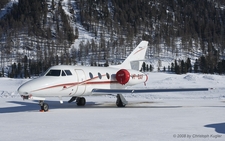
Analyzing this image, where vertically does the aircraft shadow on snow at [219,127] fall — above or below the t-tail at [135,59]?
below

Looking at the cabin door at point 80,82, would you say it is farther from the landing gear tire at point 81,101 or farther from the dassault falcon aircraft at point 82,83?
the landing gear tire at point 81,101

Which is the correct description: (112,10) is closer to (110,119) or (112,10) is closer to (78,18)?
(78,18)

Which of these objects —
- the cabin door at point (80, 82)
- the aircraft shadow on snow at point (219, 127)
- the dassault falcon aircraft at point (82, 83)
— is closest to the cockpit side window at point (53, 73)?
the dassault falcon aircraft at point (82, 83)

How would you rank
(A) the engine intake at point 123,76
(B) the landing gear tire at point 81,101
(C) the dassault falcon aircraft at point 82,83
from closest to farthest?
(C) the dassault falcon aircraft at point 82,83 < (B) the landing gear tire at point 81,101 < (A) the engine intake at point 123,76

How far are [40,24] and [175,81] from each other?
362ft

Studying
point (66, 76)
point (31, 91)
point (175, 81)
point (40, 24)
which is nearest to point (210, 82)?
point (175, 81)

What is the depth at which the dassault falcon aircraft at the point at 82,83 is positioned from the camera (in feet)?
58.3

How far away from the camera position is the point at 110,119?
48.7ft

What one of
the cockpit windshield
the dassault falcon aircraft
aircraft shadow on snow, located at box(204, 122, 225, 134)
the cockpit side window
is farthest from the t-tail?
aircraft shadow on snow, located at box(204, 122, 225, 134)

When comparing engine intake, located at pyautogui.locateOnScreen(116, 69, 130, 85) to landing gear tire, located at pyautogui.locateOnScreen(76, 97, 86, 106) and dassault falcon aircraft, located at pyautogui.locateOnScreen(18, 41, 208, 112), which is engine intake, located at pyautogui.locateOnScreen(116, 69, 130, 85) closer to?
dassault falcon aircraft, located at pyautogui.locateOnScreen(18, 41, 208, 112)

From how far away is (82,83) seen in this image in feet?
66.8

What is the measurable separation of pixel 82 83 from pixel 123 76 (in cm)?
363

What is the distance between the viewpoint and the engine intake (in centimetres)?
2305

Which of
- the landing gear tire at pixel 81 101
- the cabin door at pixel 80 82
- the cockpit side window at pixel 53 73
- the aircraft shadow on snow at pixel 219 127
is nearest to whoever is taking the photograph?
the aircraft shadow on snow at pixel 219 127
